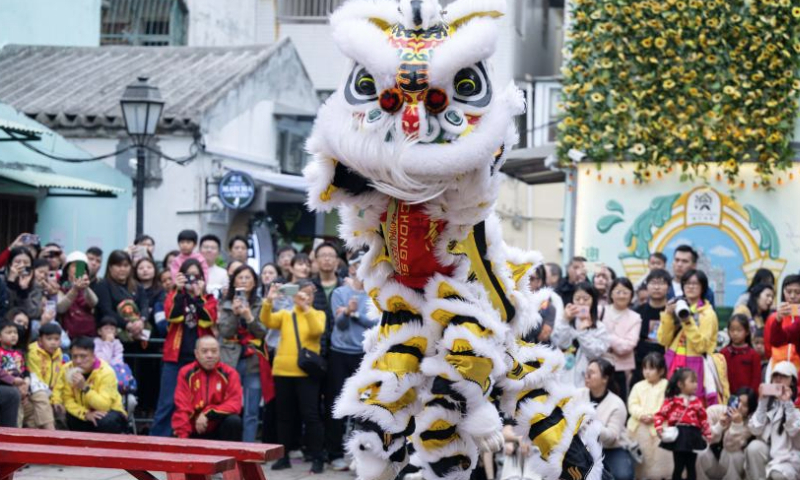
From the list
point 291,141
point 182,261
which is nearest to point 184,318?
point 182,261

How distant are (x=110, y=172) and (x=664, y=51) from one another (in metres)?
7.79

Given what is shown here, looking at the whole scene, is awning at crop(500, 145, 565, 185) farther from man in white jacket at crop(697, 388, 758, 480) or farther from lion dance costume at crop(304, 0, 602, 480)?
lion dance costume at crop(304, 0, 602, 480)

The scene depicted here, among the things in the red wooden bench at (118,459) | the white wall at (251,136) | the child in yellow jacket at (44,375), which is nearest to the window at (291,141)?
the white wall at (251,136)

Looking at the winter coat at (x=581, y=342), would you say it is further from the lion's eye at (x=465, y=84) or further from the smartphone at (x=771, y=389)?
the lion's eye at (x=465, y=84)

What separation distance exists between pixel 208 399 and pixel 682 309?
11.8ft

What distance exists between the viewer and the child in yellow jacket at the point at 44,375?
9.45 metres

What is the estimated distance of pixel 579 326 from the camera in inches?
395

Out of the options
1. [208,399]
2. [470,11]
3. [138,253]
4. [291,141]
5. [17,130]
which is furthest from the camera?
[291,141]

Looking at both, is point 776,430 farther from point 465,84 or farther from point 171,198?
point 171,198

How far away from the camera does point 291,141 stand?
21.4 meters

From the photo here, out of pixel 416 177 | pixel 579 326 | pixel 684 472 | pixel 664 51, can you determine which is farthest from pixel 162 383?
pixel 664 51

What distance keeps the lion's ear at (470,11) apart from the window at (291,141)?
1436 centimetres

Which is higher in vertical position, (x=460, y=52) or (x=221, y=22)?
(x=221, y=22)

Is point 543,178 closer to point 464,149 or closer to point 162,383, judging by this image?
point 162,383
